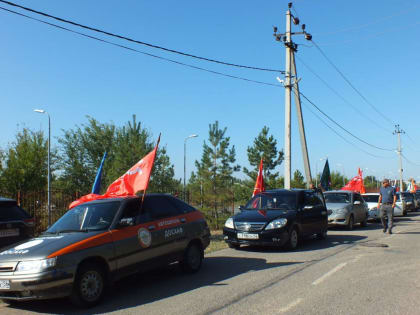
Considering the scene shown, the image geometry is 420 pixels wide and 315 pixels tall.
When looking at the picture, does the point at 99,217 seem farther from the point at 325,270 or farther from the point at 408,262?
the point at 408,262

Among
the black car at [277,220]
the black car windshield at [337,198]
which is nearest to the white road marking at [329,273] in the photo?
the black car at [277,220]

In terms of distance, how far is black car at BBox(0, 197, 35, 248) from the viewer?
295 inches

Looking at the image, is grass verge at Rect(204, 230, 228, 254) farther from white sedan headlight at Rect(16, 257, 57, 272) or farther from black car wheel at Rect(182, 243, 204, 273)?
white sedan headlight at Rect(16, 257, 57, 272)

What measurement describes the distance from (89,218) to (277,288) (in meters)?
3.29

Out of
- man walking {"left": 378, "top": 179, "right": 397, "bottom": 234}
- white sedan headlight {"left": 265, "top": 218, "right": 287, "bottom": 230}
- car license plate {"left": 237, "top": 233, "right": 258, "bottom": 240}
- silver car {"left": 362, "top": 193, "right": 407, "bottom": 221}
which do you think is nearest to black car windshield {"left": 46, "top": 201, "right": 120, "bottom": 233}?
car license plate {"left": 237, "top": 233, "right": 258, "bottom": 240}

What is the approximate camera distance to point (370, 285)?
677cm

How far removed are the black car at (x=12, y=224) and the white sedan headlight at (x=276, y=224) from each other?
220 inches

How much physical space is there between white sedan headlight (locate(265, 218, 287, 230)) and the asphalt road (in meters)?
0.68

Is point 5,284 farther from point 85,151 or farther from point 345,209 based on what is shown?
point 85,151

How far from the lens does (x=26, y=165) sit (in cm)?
2564

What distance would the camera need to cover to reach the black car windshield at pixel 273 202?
38.6 feet

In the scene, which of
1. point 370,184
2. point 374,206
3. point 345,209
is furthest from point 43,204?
point 370,184

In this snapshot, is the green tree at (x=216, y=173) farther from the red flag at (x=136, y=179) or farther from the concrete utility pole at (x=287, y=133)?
the red flag at (x=136, y=179)

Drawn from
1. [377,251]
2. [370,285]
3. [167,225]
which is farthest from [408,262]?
[167,225]
